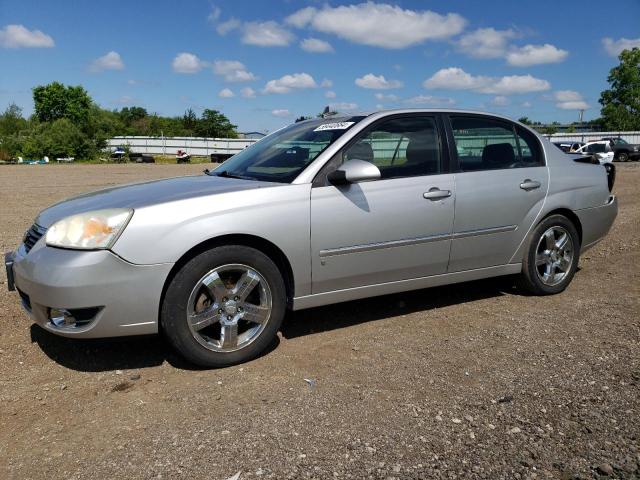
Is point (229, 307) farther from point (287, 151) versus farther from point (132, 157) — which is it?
point (132, 157)

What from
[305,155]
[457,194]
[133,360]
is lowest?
[133,360]

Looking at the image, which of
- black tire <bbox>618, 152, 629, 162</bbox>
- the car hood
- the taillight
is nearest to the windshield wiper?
the car hood

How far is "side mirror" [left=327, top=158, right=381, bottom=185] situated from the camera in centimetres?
375

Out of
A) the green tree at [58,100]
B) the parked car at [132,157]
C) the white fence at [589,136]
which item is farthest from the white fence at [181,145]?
the green tree at [58,100]

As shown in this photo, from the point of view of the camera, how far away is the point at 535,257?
16.1 feet

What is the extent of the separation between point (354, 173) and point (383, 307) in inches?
60.4

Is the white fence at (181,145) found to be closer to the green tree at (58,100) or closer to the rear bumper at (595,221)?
the green tree at (58,100)

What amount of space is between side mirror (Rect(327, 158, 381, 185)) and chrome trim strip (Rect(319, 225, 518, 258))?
0.46 meters

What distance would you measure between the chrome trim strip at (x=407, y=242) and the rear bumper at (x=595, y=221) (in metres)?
0.95

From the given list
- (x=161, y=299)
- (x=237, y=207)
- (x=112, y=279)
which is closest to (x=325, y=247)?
(x=237, y=207)

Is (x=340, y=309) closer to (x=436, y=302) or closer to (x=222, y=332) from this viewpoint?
(x=436, y=302)

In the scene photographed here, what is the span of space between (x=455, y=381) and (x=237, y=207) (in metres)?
1.70

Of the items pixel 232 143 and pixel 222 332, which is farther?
pixel 232 143

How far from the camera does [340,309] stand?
4805mm
